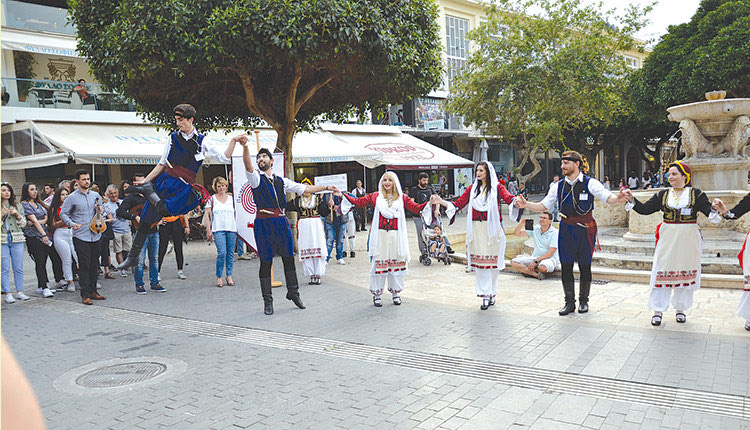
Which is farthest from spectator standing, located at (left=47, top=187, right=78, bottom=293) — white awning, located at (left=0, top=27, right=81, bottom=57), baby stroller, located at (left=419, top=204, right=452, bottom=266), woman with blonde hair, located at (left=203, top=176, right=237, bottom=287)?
white awning, located at (left=0, top=27, right=81, bottom=57)

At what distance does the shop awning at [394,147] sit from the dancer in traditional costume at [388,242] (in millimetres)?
13698

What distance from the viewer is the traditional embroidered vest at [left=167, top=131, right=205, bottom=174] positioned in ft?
21.6

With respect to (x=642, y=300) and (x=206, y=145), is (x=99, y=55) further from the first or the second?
(x=642, y=300)

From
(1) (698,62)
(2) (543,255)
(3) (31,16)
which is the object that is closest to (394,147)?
(1) (698,62)

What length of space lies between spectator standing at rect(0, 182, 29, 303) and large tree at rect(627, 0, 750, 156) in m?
23.1

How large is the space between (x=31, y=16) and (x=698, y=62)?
24721mm

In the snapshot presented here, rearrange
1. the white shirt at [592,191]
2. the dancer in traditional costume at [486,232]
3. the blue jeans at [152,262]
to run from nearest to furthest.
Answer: the white shirt at [592,191] → the dancer in traditional costume at [486,232] → the blue jeans at [152,262]

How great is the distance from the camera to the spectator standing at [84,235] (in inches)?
346

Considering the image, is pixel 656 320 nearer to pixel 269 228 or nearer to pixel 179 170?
pixel 269 228

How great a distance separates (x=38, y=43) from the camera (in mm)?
18703

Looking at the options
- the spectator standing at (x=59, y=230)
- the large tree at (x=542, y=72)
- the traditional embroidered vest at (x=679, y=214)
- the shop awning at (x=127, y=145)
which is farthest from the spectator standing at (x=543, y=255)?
the large tree at (x=542, y=72)

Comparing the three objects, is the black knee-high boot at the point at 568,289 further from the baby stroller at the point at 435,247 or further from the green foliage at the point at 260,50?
the green foliage at the point at 260,50

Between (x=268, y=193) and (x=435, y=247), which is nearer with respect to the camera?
(x=268, y=193)

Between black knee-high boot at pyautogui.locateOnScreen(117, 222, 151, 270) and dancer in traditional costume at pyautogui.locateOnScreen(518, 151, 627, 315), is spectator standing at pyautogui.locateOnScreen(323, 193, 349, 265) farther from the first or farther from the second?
dancer in traditional costume at pyautogui.locateOnScreen(518, 151, 627, 315)
